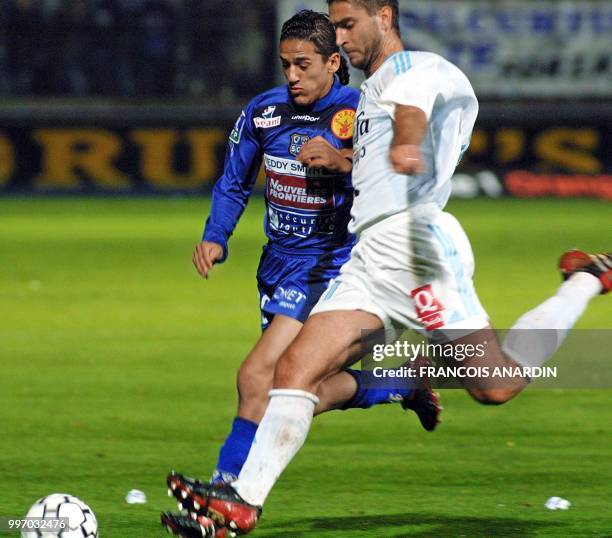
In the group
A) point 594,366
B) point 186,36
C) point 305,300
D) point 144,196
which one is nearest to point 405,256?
point 305,300

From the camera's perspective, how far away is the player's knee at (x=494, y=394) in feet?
16.7

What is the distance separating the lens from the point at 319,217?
6055 millimetres

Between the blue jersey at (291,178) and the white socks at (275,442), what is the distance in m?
1.26

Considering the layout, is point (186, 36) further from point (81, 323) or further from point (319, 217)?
point (319, 217)

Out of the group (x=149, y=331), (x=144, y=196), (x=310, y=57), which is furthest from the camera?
(x=144, y=196)

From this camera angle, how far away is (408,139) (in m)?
4.69

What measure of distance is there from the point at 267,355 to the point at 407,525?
87cm

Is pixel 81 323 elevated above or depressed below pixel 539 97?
below

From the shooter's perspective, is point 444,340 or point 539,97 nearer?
point 444,340

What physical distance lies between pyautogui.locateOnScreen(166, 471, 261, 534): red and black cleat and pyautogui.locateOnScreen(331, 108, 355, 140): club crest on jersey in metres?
1.85

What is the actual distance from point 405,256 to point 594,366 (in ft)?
14.6

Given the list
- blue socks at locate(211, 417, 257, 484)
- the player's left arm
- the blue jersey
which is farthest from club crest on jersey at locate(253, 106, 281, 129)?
blue socks at locate(211, 417, 257, 484)

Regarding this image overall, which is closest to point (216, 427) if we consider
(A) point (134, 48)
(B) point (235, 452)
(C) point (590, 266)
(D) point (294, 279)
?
(D) point (294, 279)

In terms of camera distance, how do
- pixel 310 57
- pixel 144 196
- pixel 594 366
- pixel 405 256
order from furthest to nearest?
pixel 144 196 → pixel 594 366 → pixel 310 57 → pixel 405 256
